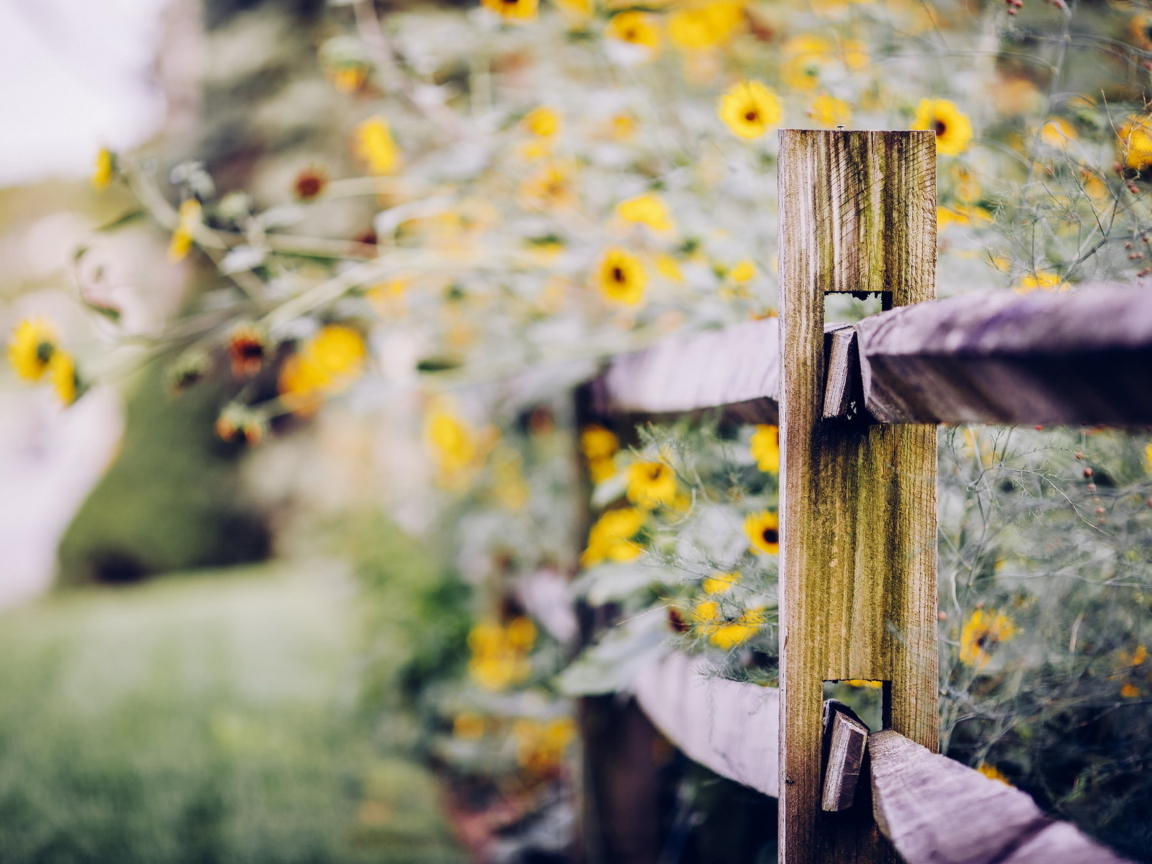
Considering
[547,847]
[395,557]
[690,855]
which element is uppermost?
[395,557]

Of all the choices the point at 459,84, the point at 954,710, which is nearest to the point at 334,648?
the point at 459,84

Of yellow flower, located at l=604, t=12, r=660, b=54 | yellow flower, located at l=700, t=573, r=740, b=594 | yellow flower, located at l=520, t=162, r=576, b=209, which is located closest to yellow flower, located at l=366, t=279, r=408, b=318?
yellow flower, located at l=520, t=162, r=576, b=209

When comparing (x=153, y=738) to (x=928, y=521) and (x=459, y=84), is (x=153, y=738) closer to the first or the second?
(x=928, y=521)

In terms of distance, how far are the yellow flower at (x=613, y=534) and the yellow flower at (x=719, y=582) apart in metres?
0.24

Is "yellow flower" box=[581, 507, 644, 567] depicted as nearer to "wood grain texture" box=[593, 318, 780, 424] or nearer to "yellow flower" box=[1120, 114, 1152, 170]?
"wood grain texture" box=[593, 318, 780, 424]

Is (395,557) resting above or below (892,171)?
below

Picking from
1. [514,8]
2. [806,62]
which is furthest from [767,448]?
[514,8]

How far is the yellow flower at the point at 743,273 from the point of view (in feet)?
3.04

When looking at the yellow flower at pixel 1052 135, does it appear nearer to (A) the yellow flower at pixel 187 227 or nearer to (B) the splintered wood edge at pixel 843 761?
(B) the splintered wood edge at pixel 843 761

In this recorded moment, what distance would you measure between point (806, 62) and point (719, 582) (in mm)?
836

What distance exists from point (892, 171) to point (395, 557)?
2.08 meters

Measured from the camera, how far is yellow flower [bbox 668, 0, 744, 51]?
→ 1.62 m

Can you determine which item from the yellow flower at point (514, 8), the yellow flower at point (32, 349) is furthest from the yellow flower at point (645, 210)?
the yellow flower at point (32, 349)

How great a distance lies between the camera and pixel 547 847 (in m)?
1.69
